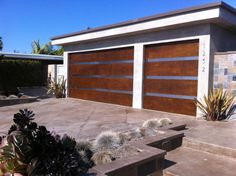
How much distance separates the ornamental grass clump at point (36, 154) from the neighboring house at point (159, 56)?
5247mm

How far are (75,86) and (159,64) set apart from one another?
531cm

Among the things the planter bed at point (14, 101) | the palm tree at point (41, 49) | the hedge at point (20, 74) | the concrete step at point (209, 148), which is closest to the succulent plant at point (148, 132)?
the concrete step at point (209, 148)

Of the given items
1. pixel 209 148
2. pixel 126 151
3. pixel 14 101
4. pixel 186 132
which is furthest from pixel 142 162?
pixel 14 101

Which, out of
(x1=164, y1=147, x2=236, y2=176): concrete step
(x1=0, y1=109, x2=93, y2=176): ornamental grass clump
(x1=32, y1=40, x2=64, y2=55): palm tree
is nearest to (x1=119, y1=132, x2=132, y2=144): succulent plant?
(x1=164, y1=147, x2=236, y2=176): concrete step

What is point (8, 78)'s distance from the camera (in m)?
13.4

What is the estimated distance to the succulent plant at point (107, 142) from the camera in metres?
3.75

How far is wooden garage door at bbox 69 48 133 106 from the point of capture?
954cm

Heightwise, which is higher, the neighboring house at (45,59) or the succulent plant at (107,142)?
the neighboring house at (45,59)

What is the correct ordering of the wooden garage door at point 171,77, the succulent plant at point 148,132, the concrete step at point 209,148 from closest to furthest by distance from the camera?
1. the concrete step at point 209,148
2. the succulent plant at point 148,132
3. the wooden garage door at point 171,77

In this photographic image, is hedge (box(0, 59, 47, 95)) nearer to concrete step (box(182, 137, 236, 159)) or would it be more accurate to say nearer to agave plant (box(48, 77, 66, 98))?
agave plant (box(48, 77, 66, 98))

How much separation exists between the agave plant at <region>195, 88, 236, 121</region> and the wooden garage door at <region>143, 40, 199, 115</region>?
2.07ft

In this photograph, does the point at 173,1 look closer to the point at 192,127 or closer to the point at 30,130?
the point at 192,127

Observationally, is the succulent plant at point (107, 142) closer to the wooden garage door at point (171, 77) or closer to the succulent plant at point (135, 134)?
the succulent plant at point (135, 134)

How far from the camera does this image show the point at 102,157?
334 cm
